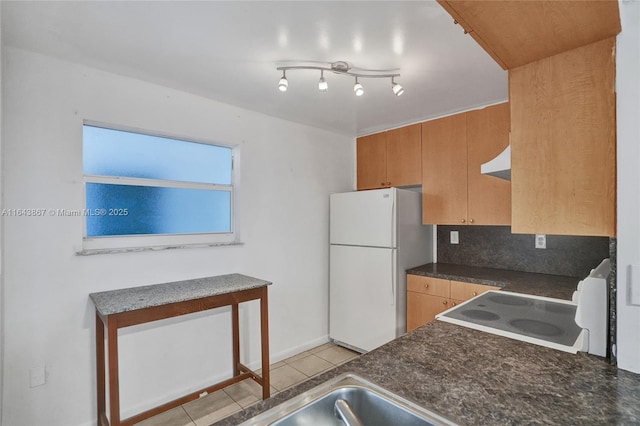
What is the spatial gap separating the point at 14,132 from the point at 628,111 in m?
2.78

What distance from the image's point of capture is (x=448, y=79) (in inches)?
86.6

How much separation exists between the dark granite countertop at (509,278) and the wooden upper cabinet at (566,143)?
116 cm

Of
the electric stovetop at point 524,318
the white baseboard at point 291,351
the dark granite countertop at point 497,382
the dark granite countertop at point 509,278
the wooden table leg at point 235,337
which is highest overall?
the dark granite countertop at point 497,382

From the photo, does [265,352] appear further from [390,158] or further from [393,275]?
[390,158]

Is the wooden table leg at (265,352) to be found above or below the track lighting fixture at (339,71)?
below

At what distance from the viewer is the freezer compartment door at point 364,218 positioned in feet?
9.31

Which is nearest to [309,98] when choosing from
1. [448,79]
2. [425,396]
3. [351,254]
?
[448,79]

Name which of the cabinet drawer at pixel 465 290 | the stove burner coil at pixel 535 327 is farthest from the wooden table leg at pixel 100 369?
the cabinet drawer at pixel 465 290

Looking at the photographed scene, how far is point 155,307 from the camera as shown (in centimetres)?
183

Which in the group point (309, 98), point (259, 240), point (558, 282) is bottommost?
point (558, 282)

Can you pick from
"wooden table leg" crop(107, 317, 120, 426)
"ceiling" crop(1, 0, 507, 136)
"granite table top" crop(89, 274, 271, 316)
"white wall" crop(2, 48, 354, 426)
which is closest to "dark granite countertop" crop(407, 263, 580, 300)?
"white wall" crop(2, 48, 354, 426)

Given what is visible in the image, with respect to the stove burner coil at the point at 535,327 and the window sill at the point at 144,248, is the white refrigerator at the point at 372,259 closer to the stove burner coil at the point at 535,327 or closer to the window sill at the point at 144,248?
the window sill at the point at 144,248

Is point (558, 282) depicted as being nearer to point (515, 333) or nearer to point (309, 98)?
point (515, 333)

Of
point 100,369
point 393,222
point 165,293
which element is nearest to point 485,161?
point 393,222
